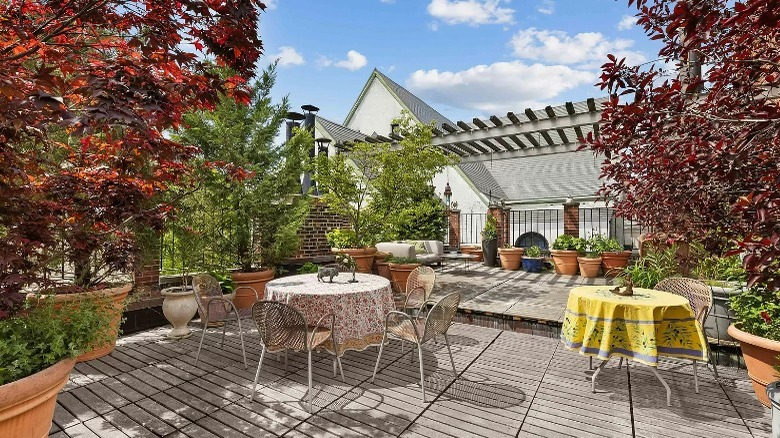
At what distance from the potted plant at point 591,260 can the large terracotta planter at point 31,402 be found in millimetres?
9964

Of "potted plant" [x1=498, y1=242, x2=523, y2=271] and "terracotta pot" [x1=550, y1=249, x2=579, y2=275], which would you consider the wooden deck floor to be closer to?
"terracotta pot" [x1=550, y1=249, x2=579, y2=275]

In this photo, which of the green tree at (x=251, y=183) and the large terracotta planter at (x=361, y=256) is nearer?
the green tree at (x=251, y=183)

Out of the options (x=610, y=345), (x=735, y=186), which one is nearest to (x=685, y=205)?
(x=735, y=186)

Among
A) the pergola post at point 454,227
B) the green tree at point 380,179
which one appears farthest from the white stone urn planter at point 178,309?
the pergola post at point 454,227

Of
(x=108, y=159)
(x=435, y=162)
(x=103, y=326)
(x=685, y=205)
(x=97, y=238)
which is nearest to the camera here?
(x=685, y=205)

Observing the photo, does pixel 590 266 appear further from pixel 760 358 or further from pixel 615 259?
pixel 760 358

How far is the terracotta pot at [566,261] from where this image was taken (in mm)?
9875

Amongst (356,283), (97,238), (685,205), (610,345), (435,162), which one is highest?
(435,162)

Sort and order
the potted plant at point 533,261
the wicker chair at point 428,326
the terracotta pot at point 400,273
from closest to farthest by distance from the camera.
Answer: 1. the wicker chair at point 428,326
2. the terracotta pot at point 400,273
3. the potted plant at point 533,261

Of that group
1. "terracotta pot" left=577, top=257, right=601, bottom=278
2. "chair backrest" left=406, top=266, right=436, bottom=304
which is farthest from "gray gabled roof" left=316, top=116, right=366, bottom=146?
"chair backrest" left=406, top=266, right=436, bottom=304

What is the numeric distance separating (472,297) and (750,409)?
4.08 meters

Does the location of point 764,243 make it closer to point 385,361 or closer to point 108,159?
point 385,361

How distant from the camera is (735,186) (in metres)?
2.19

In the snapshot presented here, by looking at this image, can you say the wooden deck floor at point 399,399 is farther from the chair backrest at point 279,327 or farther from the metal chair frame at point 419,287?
the metal chair frame at point 419,287
